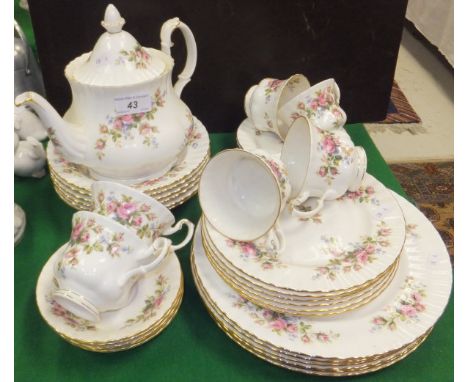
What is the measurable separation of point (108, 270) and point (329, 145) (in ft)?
1.33

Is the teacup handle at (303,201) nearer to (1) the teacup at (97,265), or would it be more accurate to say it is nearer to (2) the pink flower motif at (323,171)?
(2) the pink flower motif at (323,171)

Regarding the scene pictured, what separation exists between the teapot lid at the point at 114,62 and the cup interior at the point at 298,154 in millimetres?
251

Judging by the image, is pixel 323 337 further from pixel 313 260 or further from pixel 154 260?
pixel 154 260

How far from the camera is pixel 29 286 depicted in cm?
82

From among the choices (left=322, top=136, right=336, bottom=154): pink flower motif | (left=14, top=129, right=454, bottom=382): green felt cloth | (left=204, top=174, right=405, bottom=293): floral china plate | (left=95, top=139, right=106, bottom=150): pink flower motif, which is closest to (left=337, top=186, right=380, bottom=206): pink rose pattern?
(left=204, top=174, right=405, bottom=293): floral china plate

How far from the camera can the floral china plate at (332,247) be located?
683 mm

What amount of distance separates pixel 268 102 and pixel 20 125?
1.86ft

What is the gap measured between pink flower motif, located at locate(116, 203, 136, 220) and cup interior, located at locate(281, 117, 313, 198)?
→ 0.25 m

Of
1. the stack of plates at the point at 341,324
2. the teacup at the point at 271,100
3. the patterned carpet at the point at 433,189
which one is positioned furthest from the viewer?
the patterned carpet at the point at 433,189

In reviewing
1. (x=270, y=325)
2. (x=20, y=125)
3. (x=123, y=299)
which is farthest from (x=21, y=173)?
(x=270, y=325)

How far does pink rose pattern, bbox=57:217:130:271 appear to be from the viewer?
2.19ft

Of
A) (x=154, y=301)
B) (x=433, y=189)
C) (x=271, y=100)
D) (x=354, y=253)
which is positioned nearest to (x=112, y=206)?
(x=154, y=301)

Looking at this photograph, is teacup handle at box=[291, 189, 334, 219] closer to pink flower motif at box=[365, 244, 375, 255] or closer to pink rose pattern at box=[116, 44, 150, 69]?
pink flower motif at box=[365, 244, 375, 255]

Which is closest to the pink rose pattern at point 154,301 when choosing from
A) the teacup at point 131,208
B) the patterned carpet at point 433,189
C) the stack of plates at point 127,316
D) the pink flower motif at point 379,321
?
Answer: the stack of plates at point 127,316
